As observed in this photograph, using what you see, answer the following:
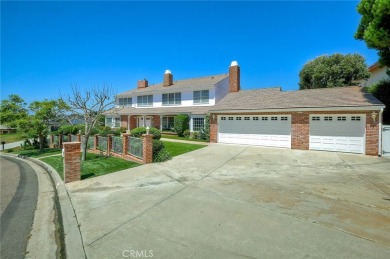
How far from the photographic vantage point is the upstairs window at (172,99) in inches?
1018

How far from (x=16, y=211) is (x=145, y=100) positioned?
78.9 ft

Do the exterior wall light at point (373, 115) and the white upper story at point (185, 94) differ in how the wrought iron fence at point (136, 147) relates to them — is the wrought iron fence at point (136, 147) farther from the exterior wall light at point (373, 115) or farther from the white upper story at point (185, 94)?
→ the exterior wall light at point (373, 115)

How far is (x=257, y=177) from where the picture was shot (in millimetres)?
7742

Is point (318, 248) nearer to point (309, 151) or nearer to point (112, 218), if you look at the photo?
point (112, 218)

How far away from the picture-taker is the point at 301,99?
15.8m

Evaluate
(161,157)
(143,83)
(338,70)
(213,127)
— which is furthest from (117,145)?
(338,70)

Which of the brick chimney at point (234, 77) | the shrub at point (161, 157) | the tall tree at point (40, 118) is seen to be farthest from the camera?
the brick chimney at point (234, 77)

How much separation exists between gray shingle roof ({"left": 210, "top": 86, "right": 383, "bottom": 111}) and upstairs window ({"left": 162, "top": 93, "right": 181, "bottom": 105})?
290 inches

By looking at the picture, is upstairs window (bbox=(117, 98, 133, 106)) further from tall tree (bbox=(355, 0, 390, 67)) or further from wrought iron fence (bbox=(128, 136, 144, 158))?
tall tree (bbox=(355, 0, 390, 67))

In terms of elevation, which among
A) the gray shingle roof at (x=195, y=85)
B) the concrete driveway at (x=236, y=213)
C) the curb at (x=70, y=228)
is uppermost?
the gray shingle roof at (x=195, y=85)

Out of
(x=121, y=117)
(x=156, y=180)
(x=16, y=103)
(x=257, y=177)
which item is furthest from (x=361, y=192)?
(x=121, y=117)

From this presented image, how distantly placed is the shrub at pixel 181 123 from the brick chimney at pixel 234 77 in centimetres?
635

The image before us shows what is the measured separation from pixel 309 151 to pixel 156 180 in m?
11.0

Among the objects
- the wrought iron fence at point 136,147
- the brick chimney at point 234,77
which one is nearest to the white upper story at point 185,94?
the brick chimney at point 234,77
